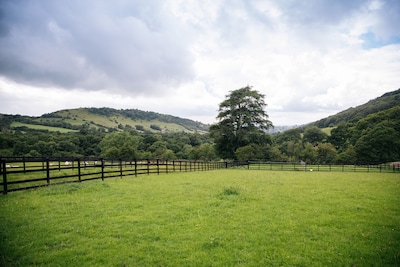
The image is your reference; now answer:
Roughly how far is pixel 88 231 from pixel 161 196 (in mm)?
4510

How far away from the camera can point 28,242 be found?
5.08m

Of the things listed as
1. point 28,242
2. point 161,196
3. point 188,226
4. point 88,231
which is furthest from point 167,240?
point 161,196

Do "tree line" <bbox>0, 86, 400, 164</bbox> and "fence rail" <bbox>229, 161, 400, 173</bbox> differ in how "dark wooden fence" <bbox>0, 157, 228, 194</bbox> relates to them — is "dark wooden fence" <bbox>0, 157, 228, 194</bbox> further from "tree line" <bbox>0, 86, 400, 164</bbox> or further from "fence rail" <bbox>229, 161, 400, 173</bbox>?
"tree line" <bbox>0, 86, 400, 164</bbox>

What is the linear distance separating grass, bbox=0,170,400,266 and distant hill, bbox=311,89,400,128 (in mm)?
118055

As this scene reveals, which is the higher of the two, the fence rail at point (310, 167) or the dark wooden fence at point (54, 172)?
the dark wooden fence at point (54, 172)

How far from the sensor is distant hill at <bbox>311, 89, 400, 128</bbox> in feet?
357

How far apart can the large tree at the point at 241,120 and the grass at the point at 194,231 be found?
126 feet

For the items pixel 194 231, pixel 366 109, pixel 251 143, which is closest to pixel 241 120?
pixel 251 143

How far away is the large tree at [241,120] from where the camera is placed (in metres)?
47.6

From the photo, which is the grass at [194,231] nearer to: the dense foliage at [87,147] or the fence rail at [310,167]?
the fence rail at [310,167]

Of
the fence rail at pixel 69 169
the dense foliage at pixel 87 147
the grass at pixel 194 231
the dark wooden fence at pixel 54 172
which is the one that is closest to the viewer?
the grass at pixel 194 231

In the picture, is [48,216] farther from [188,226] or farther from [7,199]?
[188,226]

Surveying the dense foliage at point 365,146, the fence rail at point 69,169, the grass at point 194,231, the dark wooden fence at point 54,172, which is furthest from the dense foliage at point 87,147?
the grass at point 194,231

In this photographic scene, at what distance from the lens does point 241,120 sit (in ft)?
157
